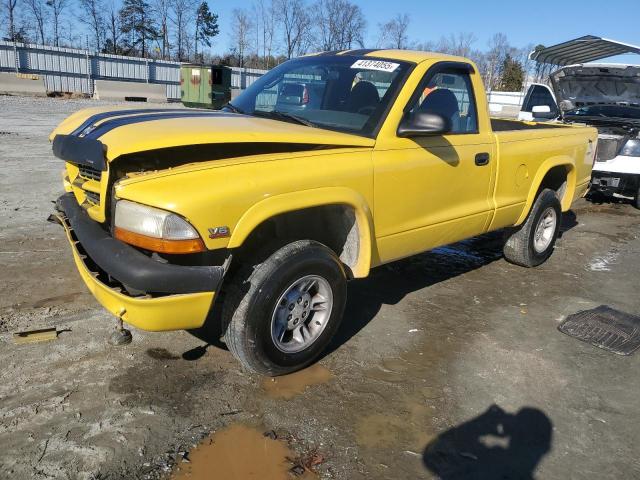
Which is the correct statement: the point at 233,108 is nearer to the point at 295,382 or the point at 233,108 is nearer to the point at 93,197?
the point at 93,197

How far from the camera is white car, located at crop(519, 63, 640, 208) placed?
338 inches

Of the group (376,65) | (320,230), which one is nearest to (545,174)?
(376,65)

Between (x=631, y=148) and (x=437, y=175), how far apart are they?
6323 millimetres

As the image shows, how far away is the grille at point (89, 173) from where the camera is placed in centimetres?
309

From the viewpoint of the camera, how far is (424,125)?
11.5 ft

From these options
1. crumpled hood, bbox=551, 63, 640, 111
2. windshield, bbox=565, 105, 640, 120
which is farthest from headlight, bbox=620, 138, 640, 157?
crumpled hood, bbox=551, 63, 640, 111

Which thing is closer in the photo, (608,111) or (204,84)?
(608,111)

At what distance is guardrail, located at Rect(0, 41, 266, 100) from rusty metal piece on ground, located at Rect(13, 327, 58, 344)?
1100 inches

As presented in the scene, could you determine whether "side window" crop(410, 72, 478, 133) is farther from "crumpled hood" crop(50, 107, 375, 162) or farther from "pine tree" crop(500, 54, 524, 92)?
"pine tree" crop(500, 54, 524, 92)

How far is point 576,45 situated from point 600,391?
955 centimetres

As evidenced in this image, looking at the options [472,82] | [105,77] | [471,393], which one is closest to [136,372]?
[471,393]

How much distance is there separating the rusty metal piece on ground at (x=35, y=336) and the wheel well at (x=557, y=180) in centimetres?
452

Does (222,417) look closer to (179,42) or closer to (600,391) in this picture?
(600,391)

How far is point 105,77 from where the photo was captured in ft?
101
